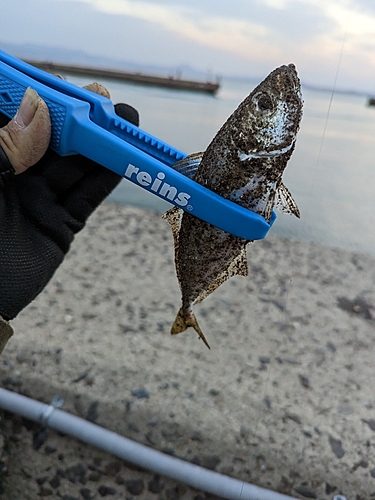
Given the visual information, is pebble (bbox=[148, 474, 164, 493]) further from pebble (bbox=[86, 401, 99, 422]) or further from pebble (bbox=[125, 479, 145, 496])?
pebble (bbox=[86, 401, 99, 422])

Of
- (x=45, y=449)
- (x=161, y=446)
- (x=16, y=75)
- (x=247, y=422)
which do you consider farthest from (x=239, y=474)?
(x=16, y=75)

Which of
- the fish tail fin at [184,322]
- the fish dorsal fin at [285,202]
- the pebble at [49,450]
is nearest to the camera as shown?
the fish dorsal fin at [285,202]

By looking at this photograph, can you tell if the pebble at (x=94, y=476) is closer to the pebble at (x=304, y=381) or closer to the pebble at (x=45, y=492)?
the pebble at (x=45, y=492)

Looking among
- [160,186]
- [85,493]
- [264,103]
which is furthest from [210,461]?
[264,103]

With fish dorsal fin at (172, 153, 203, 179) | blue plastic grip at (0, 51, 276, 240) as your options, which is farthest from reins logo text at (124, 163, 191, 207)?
fish dorsal fin at (172, 153, 203, 179)

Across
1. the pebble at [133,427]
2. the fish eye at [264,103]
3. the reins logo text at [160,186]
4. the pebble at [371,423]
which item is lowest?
the pebble at [133,427]

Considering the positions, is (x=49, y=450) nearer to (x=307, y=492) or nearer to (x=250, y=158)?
(x=307, y=492)

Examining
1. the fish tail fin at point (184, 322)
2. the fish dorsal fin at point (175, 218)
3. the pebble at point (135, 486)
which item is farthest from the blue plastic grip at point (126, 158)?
the pebble at point (135, 486)
